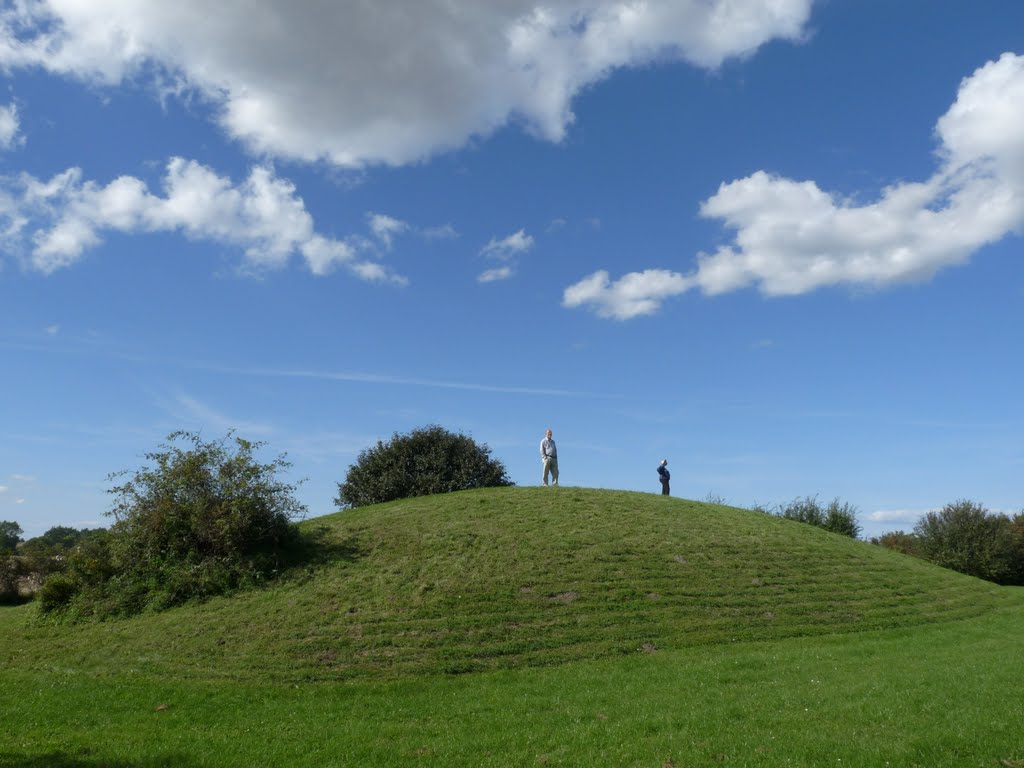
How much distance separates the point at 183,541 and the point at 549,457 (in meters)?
16.2

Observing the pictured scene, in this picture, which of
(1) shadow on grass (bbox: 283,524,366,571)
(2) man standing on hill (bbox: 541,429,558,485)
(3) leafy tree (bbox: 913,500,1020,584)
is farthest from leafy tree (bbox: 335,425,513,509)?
(3) leafy tree (bbox: 913,500,1020,584)

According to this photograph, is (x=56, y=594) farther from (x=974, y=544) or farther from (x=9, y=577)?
(x=974, y=544)

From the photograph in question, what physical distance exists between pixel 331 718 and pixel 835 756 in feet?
28.9

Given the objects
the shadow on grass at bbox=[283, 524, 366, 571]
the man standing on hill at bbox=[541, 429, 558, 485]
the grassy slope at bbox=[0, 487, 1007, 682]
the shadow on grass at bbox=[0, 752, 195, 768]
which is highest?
the man standing on hill at bbox=[541, 429, 558, 485]

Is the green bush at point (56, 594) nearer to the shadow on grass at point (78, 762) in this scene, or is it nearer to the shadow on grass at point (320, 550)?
the shadow on grass at point (320, 550)

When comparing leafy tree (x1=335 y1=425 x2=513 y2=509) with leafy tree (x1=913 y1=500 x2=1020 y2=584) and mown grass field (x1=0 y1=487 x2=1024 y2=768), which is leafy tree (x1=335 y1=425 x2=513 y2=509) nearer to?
mown grass field (x1=0 y1=487 x2=1024 y2=768)

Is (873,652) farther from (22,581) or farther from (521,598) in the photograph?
(22,581)

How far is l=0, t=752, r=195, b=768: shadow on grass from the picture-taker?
10516mm

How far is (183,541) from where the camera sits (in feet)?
76.9

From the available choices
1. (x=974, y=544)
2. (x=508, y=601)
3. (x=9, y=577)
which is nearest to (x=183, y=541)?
(x=508, y=601)

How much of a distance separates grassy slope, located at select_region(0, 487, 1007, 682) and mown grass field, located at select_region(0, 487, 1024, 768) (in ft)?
0.29

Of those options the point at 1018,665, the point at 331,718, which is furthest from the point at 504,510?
the point at 1018,665

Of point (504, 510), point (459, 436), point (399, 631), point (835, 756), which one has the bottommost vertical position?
point (835, 756)

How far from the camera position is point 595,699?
13.6 m
